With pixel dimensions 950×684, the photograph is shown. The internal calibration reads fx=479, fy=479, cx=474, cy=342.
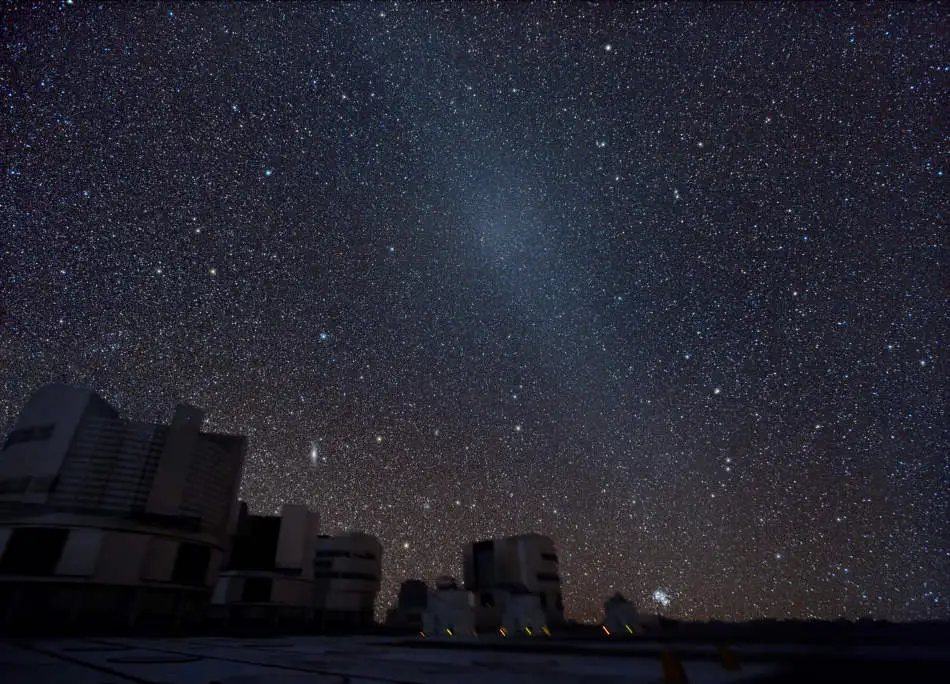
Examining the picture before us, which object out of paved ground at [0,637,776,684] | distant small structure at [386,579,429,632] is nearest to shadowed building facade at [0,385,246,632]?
paved ground at [0,637,776,684]

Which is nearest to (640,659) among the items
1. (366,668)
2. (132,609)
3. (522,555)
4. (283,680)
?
(366,668)

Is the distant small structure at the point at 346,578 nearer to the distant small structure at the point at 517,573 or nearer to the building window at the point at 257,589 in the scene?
the building window at the point at 257,589

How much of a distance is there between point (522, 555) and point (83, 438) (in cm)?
5084

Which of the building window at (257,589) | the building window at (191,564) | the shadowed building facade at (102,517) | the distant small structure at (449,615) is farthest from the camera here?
the building window at (257,589)

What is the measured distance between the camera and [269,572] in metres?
55.2

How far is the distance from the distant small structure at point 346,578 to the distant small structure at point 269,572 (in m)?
7.18

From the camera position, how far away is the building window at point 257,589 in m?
53.8

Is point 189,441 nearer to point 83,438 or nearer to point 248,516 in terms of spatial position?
point 83,438

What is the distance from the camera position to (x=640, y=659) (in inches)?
467

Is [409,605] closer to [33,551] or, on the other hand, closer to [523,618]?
[523,618]

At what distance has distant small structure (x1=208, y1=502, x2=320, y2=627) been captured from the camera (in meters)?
53.3

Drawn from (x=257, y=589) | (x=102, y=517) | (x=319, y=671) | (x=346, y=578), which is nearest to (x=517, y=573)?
(x=346, y=578)

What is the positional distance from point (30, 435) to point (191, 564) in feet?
48.6

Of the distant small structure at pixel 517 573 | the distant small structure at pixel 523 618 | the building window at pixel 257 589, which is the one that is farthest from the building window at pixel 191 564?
the distant small structure at pixel 517 573
